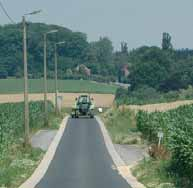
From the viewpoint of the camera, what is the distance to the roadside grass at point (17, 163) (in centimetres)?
3050

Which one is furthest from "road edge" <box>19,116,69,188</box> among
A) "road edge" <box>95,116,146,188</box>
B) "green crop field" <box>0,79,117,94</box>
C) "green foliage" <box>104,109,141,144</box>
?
"green crop field" <box>0,79,117,94</box>

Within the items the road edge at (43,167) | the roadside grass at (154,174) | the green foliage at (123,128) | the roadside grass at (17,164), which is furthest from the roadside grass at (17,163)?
the green foliage at (123,128)

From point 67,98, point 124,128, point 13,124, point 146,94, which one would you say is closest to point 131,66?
point 146,94

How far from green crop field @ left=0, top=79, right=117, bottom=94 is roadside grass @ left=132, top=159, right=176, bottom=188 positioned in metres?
91.2

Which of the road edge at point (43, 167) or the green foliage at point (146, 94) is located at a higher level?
the green foliage at point (146, 94)

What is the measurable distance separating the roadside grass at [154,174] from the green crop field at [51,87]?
299ft

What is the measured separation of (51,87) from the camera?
133 metres

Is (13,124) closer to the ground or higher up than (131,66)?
closer to the ground

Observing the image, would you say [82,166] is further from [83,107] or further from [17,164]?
[83,107]

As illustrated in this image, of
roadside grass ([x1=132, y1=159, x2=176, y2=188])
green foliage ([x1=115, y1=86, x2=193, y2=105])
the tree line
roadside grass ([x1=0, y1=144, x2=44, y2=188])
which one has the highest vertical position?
the tree line

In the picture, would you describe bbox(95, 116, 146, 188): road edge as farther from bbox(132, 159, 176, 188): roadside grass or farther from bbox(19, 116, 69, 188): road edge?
bbox(19, 116, 69, 188): road edge

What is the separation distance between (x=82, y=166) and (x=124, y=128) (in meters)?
31.8

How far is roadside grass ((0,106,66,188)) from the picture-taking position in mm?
30500

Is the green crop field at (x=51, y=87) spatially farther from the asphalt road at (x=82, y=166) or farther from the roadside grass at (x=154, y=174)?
→ the roadside grass at (x=154, y=174)
